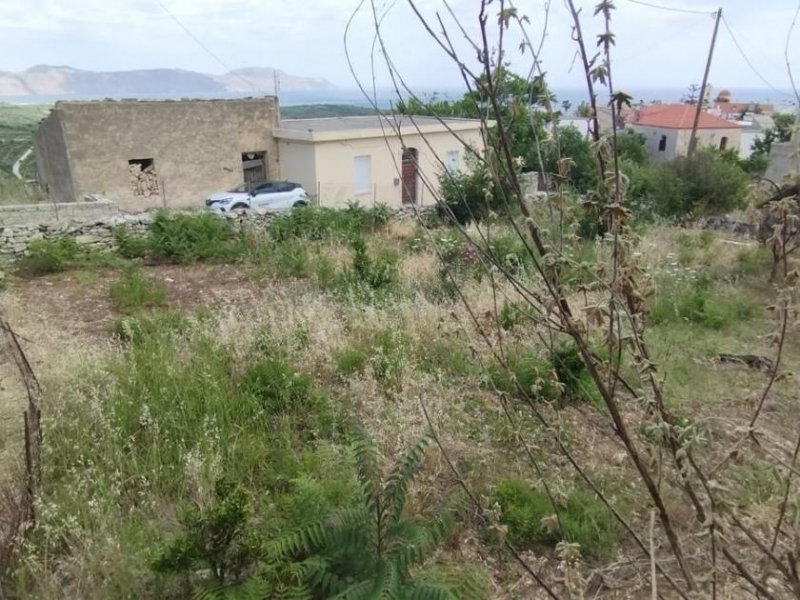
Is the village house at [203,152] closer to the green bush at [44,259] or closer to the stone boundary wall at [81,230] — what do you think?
the stone boundary wall at [81,230]

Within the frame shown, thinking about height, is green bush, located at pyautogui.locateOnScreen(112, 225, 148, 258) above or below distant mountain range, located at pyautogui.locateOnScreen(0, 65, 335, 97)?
below

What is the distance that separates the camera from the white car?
1766cm

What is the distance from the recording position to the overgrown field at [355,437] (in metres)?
2.18

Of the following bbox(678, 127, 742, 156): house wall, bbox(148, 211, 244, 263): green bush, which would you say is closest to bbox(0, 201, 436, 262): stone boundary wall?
bbox(148, 211, 244, 263): green bush

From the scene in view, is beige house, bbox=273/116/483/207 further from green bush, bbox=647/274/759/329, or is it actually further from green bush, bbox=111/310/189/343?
green bush, bbox=111/310/189/343

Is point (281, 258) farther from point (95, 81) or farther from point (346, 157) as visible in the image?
point (95, 81)

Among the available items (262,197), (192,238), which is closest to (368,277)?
(192,238)

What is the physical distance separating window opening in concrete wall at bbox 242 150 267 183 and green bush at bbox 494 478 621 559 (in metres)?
21.0

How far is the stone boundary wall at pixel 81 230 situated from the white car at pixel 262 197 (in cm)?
730

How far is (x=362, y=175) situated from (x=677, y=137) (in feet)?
96.6

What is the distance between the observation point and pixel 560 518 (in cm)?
279

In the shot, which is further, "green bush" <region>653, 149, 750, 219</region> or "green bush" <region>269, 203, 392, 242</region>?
"green bush" <region>653, 149, 750, 219</region>

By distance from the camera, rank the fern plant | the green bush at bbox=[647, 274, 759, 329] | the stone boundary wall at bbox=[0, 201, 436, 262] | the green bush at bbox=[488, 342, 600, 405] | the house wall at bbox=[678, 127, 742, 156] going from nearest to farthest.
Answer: the fern plant < the green bush at bbox=[488, 342, 600, 405] < the green bush at bbox=[647, 274, 759, 329] < the stone boundary wall at bbox=[0, 201, 436, 262] < the house wall at bbox=[678, 127, 742, 156]

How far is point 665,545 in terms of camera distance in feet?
9.50
